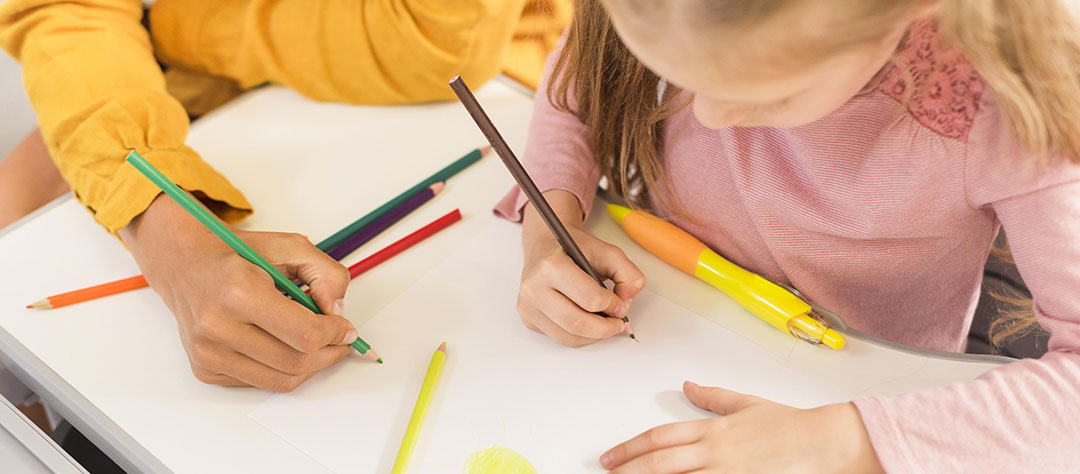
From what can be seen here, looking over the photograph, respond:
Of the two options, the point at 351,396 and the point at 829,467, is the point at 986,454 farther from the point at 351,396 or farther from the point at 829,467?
the point at 351,396

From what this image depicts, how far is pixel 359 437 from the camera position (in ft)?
1.66

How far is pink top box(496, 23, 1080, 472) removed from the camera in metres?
0.45

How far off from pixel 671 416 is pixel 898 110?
0.24 metres

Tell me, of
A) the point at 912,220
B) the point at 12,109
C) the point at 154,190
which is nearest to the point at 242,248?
the point at 154,190

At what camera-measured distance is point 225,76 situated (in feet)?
2.78

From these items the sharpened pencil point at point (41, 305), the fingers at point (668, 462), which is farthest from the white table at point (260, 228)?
the fingers at point (668, 462)

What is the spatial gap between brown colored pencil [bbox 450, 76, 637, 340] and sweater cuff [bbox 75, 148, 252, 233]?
0.26 m

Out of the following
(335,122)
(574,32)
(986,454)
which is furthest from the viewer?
(335,122)

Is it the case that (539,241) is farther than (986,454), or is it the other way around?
(539,241)

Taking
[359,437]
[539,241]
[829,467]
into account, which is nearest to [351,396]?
[359,437]

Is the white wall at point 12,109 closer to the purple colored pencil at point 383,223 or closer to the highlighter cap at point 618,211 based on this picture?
the purple colored pencil at point 383,223

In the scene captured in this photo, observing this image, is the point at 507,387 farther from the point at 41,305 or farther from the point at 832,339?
the point at 41,305

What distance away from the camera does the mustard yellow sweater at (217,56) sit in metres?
0.67

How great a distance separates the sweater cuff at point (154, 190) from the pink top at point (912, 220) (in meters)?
0.23
